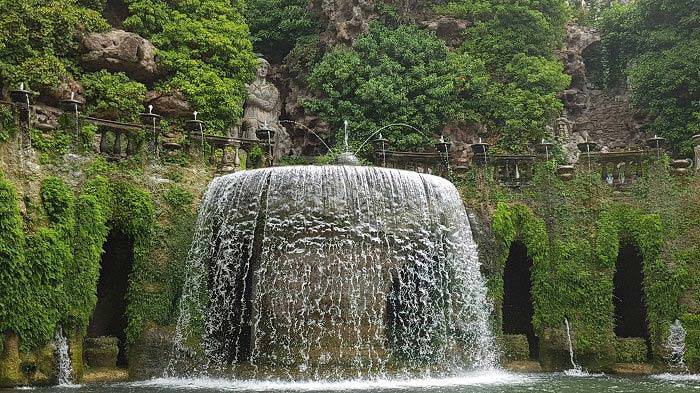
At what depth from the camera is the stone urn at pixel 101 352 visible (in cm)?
1398

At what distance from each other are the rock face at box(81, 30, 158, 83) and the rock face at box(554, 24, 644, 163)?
14222mm

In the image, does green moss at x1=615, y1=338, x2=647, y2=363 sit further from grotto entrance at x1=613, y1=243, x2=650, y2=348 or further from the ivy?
grotto entrance at x1=613, y1=243, x2=650, y2=348

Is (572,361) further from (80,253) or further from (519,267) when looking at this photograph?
(80,253)

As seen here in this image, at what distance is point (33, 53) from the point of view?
18.8 meters

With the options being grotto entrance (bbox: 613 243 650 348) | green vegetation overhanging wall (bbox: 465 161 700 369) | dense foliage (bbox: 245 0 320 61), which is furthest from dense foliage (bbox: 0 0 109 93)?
grotto entrance (bbox: 613 243 650 348)

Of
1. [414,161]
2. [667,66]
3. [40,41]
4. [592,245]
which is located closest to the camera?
[592,245]

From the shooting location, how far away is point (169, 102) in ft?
69.1

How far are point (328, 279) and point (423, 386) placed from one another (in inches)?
101

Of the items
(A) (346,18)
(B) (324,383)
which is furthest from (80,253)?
(A) (346,18)

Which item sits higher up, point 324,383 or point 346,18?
point 346,18

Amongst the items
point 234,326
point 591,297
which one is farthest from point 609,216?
point 234,326

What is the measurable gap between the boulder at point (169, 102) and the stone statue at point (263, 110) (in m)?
3.95

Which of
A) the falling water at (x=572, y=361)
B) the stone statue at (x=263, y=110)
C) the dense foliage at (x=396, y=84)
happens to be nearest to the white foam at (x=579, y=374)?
the falling water at (x=572, y=361)

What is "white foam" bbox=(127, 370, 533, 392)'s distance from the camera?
11.4m
